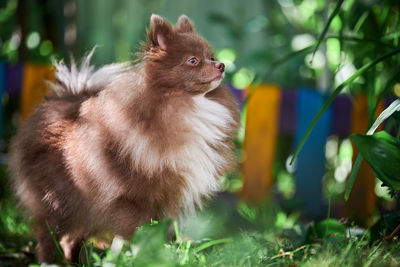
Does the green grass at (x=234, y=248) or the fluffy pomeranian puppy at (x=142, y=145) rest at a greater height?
the fluffy pomeranian puppy at (x=142, y=145)

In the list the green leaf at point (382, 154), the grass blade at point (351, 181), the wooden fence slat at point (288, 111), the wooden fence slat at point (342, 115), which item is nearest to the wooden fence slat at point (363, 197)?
the wooden fence slat at point (342, 115)

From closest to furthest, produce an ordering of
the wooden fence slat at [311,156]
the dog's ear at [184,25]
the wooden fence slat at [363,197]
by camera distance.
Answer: the dog's ear at [184,25]
the wooden fence slat at [363,197]
the wooden fence slat at [311,156]

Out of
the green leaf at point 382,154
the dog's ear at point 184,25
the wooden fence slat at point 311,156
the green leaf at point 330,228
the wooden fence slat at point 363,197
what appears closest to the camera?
the green leaf at point 382,154

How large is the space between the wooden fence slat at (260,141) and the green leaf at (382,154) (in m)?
1.50

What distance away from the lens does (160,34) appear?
58.7 inches

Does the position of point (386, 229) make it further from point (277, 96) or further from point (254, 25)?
point (254, 25)

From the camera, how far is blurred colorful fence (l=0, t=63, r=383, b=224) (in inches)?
109

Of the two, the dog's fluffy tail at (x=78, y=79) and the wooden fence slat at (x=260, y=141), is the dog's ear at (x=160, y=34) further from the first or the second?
the wooden fence slat at (x=260, y=141)

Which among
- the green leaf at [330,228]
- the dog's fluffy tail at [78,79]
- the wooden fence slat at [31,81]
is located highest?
the dog's fluffy tail at [78,79]

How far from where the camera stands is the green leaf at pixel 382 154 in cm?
127

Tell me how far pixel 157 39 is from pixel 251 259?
2.55 ft

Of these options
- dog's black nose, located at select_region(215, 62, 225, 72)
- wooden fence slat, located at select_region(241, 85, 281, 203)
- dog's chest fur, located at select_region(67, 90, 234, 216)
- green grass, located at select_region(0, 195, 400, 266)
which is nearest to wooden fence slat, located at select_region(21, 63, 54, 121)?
green grass, located at select_region(0, 195, 400, 266)

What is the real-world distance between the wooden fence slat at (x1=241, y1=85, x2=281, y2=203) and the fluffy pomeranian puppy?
1191 mm

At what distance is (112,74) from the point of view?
173cm
